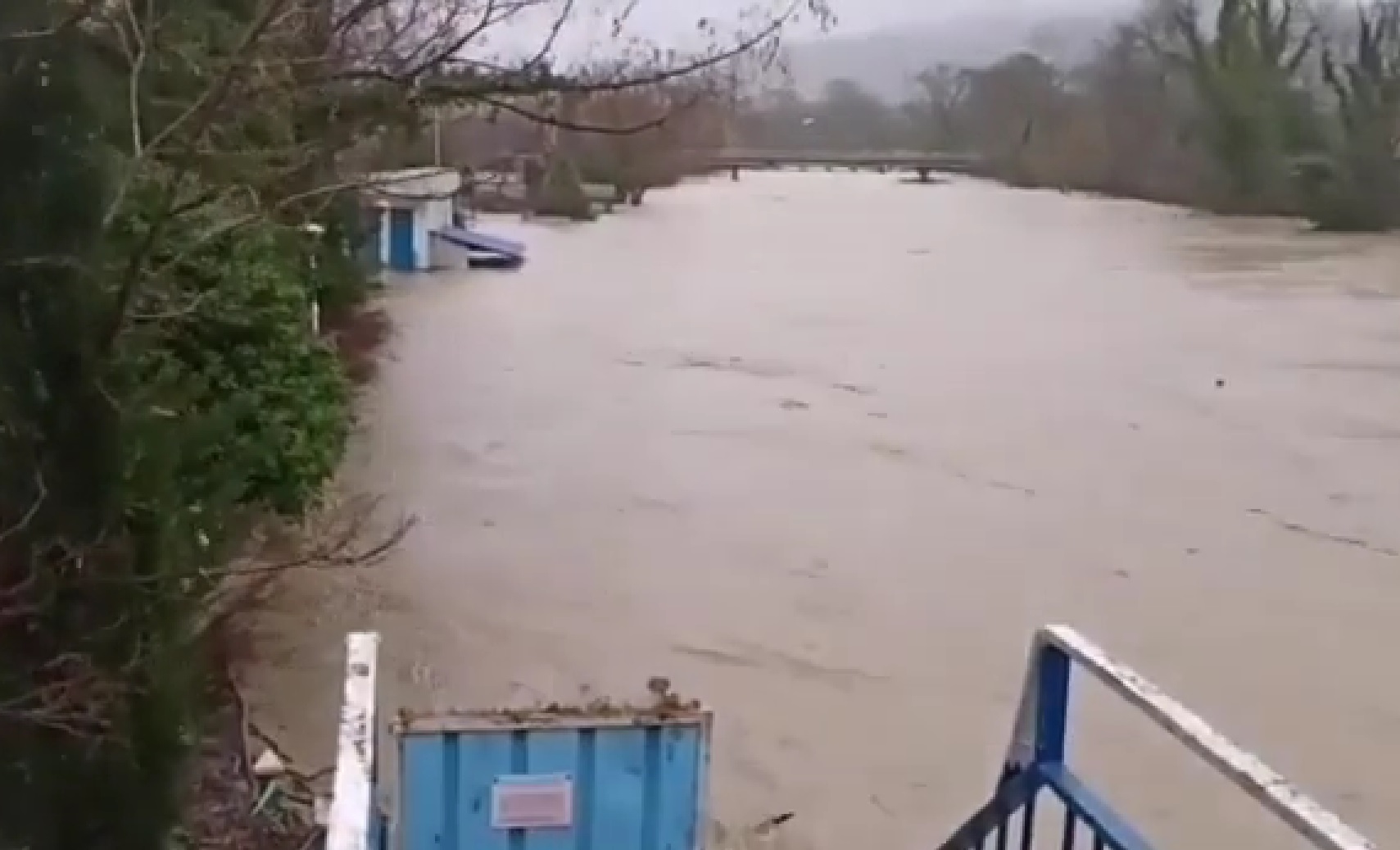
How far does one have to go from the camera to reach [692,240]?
3619 cm

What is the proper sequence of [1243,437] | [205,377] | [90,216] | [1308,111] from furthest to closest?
[1308,111] < [1243,437] < [205,377] < [90,216]

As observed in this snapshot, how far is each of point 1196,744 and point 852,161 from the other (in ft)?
232

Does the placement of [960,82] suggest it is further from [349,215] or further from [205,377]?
[205,377]

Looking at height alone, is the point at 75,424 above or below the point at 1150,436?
above

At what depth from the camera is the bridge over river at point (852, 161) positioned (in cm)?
6525

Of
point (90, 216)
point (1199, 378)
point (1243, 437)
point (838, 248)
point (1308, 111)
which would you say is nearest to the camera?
point (90, 216)

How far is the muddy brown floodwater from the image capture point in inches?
282

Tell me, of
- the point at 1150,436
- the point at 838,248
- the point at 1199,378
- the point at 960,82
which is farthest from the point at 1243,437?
the point at 960,82

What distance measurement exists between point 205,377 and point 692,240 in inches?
1170

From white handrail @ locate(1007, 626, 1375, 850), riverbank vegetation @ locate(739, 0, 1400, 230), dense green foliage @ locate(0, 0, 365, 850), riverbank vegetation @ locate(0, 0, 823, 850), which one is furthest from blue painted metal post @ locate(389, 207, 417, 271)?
dense green foliage @ locate(0, 0, 365, 850)

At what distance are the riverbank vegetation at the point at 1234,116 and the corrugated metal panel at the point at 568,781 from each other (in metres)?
30.9

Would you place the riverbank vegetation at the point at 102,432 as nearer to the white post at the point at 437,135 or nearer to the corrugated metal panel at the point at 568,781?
the corrugated metal panel at the point at 568,781

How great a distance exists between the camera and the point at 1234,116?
42531 mm

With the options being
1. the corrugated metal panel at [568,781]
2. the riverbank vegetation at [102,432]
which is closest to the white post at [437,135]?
the riverbank vegetation at [102,432]
